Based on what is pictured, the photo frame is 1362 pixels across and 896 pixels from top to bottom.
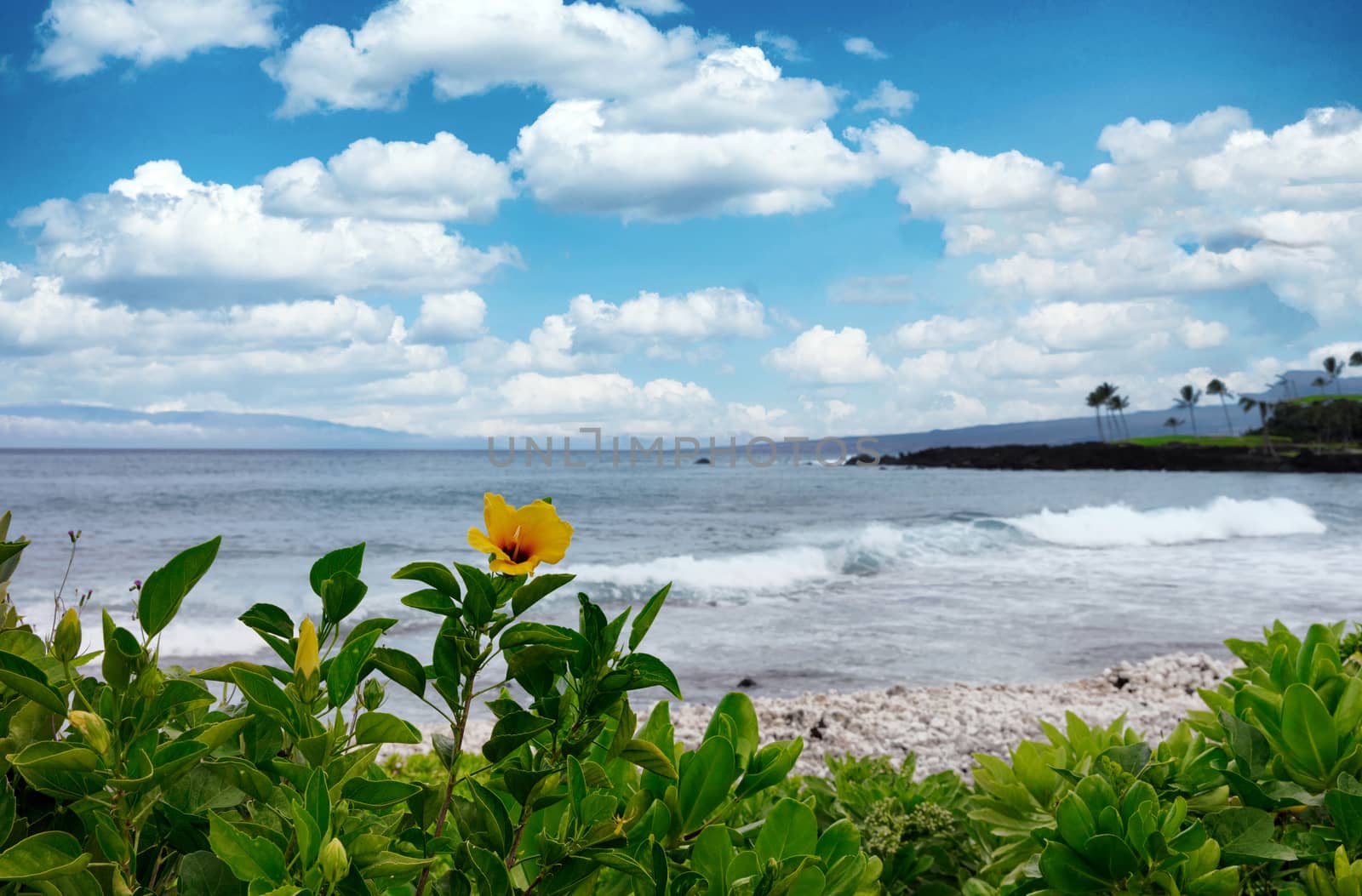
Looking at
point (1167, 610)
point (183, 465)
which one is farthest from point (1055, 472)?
point (183, 465)

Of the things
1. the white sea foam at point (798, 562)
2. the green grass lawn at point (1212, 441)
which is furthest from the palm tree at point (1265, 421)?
the white sea foam at point (798, 562)

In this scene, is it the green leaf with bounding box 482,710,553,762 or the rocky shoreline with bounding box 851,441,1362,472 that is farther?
the rocky shoreline with bounding box 851,441,1362,472

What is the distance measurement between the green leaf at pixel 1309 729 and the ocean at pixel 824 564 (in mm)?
1444

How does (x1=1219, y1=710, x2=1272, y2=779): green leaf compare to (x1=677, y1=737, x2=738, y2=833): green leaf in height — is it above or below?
below

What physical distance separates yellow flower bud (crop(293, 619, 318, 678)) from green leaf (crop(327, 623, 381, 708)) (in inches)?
0.7

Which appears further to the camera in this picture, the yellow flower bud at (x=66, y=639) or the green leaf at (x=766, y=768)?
the green leaf at (x=766, y=768)

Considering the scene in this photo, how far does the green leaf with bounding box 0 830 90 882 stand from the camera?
0.67 metres

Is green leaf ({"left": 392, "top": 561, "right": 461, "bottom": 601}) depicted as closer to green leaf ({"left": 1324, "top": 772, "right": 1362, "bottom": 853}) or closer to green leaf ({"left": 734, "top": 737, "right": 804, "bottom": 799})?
green leaf ({"left": 734, "top": 737, "right": 804, "bottom": 799})

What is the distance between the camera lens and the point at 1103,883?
108cm

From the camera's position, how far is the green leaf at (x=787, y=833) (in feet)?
2.99

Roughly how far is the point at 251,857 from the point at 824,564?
1553cm

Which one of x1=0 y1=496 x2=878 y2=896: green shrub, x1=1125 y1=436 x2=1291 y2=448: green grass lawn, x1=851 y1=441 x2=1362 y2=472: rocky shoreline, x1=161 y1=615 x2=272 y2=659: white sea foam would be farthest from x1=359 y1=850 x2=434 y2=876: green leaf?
x1=1125 y1=436 x2=1291 y2=448: green grass lawn

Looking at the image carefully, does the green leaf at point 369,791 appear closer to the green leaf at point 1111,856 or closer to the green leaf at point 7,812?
the green leaf at point 7,812

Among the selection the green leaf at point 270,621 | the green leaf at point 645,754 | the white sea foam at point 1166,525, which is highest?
the green leaf at point 270,621
